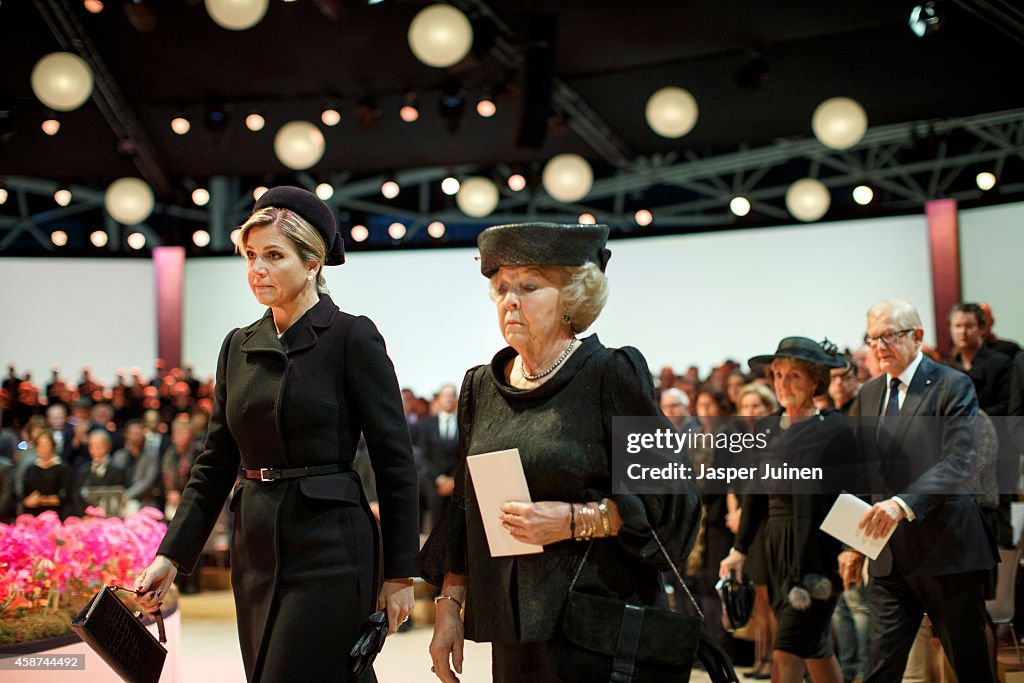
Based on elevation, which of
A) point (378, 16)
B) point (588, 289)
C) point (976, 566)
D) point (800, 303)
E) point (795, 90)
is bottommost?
point (976, 566)

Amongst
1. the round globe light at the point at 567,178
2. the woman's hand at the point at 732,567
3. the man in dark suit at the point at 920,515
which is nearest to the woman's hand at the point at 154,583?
the woman's hand at the point at 732,567

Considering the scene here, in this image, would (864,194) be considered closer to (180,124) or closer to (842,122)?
(842,122)

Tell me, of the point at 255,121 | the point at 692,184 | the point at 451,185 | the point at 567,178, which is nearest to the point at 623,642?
the point at 567,178

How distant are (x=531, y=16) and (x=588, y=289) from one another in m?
7.03

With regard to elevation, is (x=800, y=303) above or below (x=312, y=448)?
above

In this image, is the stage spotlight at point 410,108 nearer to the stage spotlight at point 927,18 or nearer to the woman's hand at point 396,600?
the stage spotlight at point 927,18

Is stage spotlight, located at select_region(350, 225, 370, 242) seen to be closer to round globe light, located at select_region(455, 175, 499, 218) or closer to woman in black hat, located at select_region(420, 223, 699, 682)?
round globe light, located at select_region(455, 175, 499, 218)

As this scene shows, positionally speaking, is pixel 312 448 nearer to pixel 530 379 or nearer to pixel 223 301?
pixel 530 379

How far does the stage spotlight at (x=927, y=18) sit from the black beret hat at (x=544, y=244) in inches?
251

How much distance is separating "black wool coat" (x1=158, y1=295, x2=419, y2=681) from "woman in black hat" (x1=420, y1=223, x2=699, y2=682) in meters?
0.19

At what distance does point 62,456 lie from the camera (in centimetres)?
967

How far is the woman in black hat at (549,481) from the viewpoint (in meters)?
2.15

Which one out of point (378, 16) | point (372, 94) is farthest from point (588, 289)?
point (372, 94)

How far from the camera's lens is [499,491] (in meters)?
2.21
